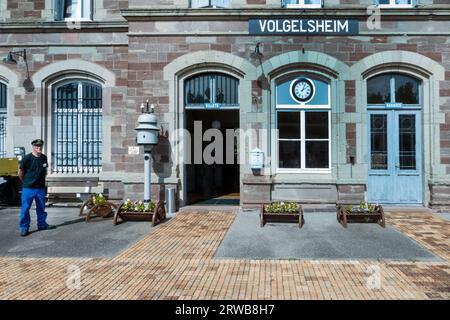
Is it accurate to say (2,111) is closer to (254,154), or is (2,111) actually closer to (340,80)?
(254,154)

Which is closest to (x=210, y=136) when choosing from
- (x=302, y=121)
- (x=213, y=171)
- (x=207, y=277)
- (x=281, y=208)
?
(x=213, y=171)

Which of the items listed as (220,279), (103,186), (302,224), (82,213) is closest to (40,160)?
(82,213)

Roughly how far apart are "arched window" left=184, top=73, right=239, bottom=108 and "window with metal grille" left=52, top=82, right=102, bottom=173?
2839 mm

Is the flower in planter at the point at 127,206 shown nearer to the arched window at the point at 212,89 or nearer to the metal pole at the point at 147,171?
the metal pole at the point at 147,171

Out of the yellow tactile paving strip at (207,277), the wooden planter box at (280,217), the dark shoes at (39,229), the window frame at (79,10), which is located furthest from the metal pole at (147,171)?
the window frame at (79,10)

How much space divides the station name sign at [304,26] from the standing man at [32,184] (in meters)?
5.96

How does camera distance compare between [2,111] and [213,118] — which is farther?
[213,118]

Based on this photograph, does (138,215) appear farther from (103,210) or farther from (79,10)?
(79,10)

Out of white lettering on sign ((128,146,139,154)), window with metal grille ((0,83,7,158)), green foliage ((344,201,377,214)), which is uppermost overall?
window with metal grille ((0,83,7,158))

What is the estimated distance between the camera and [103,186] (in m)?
10.9

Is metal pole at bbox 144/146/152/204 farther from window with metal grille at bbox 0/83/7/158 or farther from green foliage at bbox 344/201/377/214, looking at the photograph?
window with metal grille at bbox 0/83/7/158

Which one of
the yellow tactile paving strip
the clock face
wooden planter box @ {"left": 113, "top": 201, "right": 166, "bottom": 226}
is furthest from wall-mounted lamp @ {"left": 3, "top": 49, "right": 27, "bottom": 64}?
the clock face

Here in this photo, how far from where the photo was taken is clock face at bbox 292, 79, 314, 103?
33.4 ft

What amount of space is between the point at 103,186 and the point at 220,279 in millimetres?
7007
